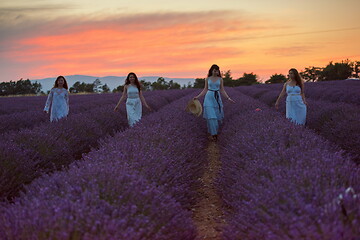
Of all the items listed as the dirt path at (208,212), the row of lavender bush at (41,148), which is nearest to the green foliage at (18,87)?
the row of lavender bush at (41,148)

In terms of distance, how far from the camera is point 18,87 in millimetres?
52219

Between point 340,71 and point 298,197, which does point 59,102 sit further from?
point 340,71

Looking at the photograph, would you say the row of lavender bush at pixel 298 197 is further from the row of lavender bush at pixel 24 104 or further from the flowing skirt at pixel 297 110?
the row of lavender bush at pixel 24 104

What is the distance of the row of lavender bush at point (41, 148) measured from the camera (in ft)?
12.8

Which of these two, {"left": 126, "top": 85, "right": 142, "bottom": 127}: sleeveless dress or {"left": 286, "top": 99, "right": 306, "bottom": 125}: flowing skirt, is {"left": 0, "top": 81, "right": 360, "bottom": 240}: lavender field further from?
{"left": 126, "top": 85, "right": 142, "bottom": 127}: sleeveless dress

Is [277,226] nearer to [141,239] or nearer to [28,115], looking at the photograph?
[141,239]

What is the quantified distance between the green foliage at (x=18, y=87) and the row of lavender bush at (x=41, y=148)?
47.7m

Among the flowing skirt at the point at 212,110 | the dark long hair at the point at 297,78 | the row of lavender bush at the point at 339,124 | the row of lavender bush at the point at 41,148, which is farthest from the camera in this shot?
the flowing skirt at the point at 212,110

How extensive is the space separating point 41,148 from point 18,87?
2023 inches

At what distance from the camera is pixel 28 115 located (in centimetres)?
947

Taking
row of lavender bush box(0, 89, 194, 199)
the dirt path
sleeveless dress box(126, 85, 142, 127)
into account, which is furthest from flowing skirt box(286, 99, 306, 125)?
row of lavender bush box(0, 89, 194, 199)

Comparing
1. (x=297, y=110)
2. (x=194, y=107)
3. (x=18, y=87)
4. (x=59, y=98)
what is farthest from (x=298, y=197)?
(x=18, y=87)

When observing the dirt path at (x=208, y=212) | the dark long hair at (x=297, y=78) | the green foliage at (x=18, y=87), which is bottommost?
the dirt path at (x=208, y=212)

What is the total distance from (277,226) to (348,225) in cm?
33
